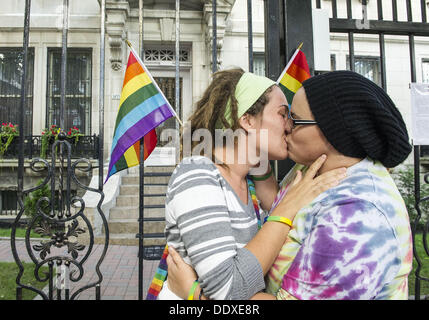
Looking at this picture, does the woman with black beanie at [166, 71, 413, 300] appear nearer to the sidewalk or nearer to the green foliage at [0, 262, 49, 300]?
the sidewalk

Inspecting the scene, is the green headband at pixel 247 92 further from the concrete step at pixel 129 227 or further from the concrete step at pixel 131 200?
the concrete step at pixel 131 200

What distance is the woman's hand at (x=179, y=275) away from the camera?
1.40m

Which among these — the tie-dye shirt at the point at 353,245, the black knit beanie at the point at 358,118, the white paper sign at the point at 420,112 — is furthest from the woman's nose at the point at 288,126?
the white paper sign at the point at 420,112

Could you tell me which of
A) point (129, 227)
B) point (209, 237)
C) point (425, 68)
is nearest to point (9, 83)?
point (129, 227)

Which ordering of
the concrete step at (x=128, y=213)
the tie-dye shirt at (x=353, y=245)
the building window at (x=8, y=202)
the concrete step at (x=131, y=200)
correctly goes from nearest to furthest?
the tie-dye shirt at (x=353, y=245)
the concrete step at (x=128, y=213)
the concrete step at (x=131, y=200)
the building window at (x=8, y=202)

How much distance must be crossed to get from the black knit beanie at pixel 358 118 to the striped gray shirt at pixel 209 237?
60 cm

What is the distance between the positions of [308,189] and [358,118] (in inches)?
15.2

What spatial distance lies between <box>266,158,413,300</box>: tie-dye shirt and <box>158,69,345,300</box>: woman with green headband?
96 mm

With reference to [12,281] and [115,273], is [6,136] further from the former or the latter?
[115,273]

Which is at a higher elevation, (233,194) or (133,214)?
(233,194)

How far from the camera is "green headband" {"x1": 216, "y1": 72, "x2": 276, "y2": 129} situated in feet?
5.41

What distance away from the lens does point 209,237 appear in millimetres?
1306

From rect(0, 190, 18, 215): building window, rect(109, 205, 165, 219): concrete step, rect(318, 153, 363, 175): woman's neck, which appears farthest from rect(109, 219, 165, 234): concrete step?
rect(318, 153, 363, 175): woman's neck

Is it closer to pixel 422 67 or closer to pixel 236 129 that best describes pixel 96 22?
pixel 236 129
